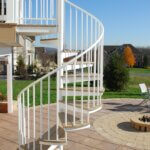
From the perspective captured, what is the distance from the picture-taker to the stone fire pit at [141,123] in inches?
223

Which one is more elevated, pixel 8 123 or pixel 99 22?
pixel 99 22

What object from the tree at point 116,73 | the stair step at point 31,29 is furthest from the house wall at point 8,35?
the tree at point 116,73

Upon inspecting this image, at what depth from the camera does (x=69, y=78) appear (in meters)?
4.06

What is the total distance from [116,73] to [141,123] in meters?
6.75

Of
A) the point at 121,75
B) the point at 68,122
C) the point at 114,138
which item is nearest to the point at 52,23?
the point at 68,122

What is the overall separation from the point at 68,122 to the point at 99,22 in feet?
6.36

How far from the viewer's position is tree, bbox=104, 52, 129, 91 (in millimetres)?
12305

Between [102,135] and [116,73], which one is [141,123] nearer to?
[102,135]

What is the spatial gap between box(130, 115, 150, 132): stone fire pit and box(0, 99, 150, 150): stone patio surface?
119 mm

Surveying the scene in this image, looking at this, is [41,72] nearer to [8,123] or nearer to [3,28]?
[8,123]

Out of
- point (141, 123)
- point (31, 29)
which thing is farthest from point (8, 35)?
point (141, 123)

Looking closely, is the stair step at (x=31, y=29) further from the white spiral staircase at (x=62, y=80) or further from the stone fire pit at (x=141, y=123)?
the stone fire pit at (x=141, y=123)

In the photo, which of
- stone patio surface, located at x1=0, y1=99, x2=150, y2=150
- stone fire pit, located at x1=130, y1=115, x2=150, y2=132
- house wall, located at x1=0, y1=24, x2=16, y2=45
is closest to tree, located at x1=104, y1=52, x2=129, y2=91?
stone patio surface, located at x1=0, y1=99, x2=150, y2=150

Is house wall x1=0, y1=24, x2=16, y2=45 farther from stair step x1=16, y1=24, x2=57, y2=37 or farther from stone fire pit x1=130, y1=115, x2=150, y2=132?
stone fire pit x1=130, y1=115, x2=150, y2=132
